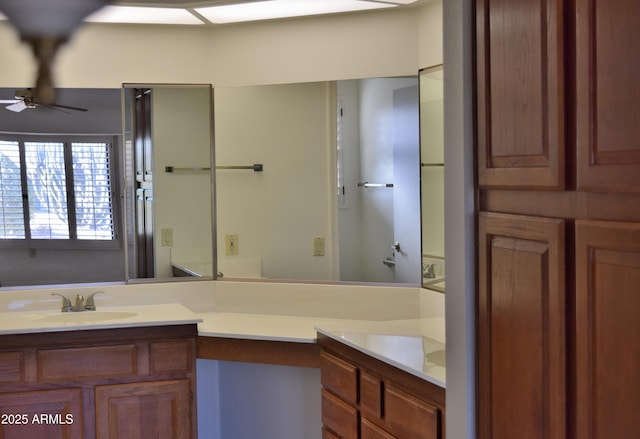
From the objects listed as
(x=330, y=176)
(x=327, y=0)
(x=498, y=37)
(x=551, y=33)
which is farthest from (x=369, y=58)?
(x=551, y=33)

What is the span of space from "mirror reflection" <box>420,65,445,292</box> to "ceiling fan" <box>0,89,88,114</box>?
1.73m

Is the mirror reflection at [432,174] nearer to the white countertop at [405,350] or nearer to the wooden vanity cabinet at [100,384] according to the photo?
the white countertop at [405,350]

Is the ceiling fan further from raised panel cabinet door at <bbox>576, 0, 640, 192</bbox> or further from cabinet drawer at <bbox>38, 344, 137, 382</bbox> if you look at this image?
raised panel cabinet door at <bbox>576, 0, 640, 192</bbox>

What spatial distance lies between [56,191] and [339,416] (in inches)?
73.7

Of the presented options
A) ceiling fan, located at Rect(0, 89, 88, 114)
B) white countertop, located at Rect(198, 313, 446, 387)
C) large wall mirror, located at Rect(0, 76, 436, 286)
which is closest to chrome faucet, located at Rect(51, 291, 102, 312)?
large wall mirror, located at Rect(0, 76, 436, 286)

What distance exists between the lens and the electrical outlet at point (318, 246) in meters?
3.77

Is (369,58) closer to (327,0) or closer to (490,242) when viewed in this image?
(327,0)

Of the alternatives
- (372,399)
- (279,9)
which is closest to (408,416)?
(372,399)

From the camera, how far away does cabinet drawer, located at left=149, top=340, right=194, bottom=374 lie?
3.51 metres

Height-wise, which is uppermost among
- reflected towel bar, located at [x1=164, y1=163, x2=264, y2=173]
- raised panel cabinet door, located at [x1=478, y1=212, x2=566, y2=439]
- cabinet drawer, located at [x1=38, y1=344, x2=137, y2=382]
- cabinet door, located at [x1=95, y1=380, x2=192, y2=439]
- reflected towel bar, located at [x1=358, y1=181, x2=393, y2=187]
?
reflected towel bar, located at [x1=164, y1=163, x2=264, y2=173]

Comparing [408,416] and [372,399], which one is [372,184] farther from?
[408,416]

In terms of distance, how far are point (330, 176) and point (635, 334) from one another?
8.00ft

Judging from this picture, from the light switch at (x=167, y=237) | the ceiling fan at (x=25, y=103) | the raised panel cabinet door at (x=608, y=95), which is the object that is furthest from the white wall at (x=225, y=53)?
the raised panel cabinet door at (x=608, y=95)

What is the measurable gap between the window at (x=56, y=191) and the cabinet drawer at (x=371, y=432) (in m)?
1.71
